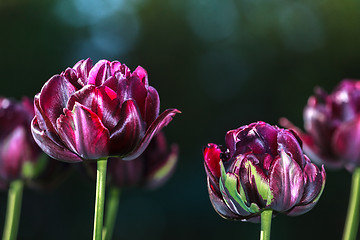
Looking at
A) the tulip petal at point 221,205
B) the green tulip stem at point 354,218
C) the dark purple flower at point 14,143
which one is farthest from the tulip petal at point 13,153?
the green tulip stem at point 354,218

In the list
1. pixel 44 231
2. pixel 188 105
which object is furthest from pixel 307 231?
pixel 44 231

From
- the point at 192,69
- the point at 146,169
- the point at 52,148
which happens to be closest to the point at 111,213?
the point at 146,169

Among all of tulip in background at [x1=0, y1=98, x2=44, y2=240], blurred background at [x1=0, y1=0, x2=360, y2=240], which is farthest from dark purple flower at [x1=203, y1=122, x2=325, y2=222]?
blurred background at [x1=0, y1=0, x2=360, y2=240]

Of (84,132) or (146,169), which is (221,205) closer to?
(84,132)

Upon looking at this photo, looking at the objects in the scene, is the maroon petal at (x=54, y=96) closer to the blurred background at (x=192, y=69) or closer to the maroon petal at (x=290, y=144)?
the maroon petal at (x=290, y=144)

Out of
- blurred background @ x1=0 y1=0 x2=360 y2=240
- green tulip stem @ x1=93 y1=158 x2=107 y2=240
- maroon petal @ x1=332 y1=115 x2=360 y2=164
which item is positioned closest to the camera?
green tulip stem @ x1=93 y1=158 x2=107 y2=240

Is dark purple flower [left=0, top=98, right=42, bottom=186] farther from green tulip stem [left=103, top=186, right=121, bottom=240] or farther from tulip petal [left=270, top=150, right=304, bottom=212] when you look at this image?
tulip petal [left=270, top=150, right=304, bottom=212]
